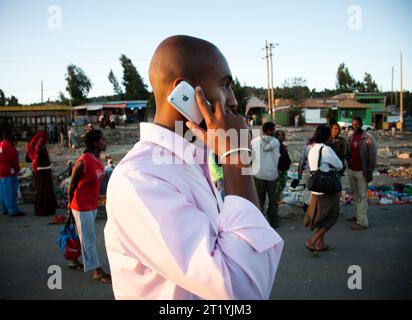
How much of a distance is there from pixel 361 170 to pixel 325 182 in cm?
164

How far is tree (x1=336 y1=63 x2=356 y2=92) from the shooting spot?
2648 inches

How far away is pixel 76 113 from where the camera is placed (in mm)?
42188

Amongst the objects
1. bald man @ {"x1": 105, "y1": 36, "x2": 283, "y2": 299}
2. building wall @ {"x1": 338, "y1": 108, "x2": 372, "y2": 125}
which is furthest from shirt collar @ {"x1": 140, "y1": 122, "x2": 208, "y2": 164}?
building wall @ {"x1": 338, "y1": 108, "x2": 372, "y2": 125}

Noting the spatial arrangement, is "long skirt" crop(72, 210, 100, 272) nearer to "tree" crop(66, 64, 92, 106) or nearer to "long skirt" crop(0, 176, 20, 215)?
"long skirt" crop(0, 176, 20, 215)

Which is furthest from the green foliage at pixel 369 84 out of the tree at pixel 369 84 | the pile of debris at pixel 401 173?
the pile of debris at pixel 401 173

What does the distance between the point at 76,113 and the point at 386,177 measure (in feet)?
127

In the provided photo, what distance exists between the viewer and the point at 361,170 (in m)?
6.27

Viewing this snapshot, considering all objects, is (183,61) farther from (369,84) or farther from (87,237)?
(369,84)

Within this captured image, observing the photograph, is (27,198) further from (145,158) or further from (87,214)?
(145,158)

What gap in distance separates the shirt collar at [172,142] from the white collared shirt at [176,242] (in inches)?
3.1

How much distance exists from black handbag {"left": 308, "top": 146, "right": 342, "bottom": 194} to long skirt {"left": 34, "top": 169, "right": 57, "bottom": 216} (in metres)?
5.52

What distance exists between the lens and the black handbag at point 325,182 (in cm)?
503

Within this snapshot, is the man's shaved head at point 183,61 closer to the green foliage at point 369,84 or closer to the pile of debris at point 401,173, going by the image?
the pile of debris at point 401,173
